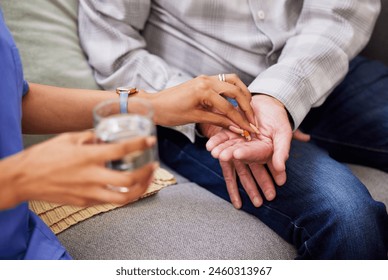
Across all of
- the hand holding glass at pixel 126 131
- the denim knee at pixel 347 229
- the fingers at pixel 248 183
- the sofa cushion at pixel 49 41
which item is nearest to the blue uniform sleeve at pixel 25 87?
the sofa cushion at pixel 49 41

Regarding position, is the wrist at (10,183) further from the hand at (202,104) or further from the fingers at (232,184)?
the fingers at (232,184)

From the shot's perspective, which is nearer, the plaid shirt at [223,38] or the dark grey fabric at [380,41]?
the plaid shirt at [223,38]

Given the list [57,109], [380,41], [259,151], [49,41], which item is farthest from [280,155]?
[380,41]

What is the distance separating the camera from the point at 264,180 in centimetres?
87

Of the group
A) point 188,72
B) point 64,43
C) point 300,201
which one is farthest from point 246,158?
point 64,43

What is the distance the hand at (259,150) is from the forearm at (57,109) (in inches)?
9.3

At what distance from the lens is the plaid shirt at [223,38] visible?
3.28ft

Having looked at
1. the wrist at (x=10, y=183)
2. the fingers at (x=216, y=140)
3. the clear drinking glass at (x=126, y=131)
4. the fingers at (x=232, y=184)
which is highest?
the clear drinking glass at (x=126, y=131)

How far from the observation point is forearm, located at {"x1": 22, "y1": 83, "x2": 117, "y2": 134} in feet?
2.54

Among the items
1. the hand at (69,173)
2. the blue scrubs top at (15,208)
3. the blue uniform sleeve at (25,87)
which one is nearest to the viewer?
the hand at (69,173)

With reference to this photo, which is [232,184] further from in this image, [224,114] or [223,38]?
[223,38]

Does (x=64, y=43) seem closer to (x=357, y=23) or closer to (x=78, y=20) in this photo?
(x=78, y=20)

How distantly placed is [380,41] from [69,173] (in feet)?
3.92
